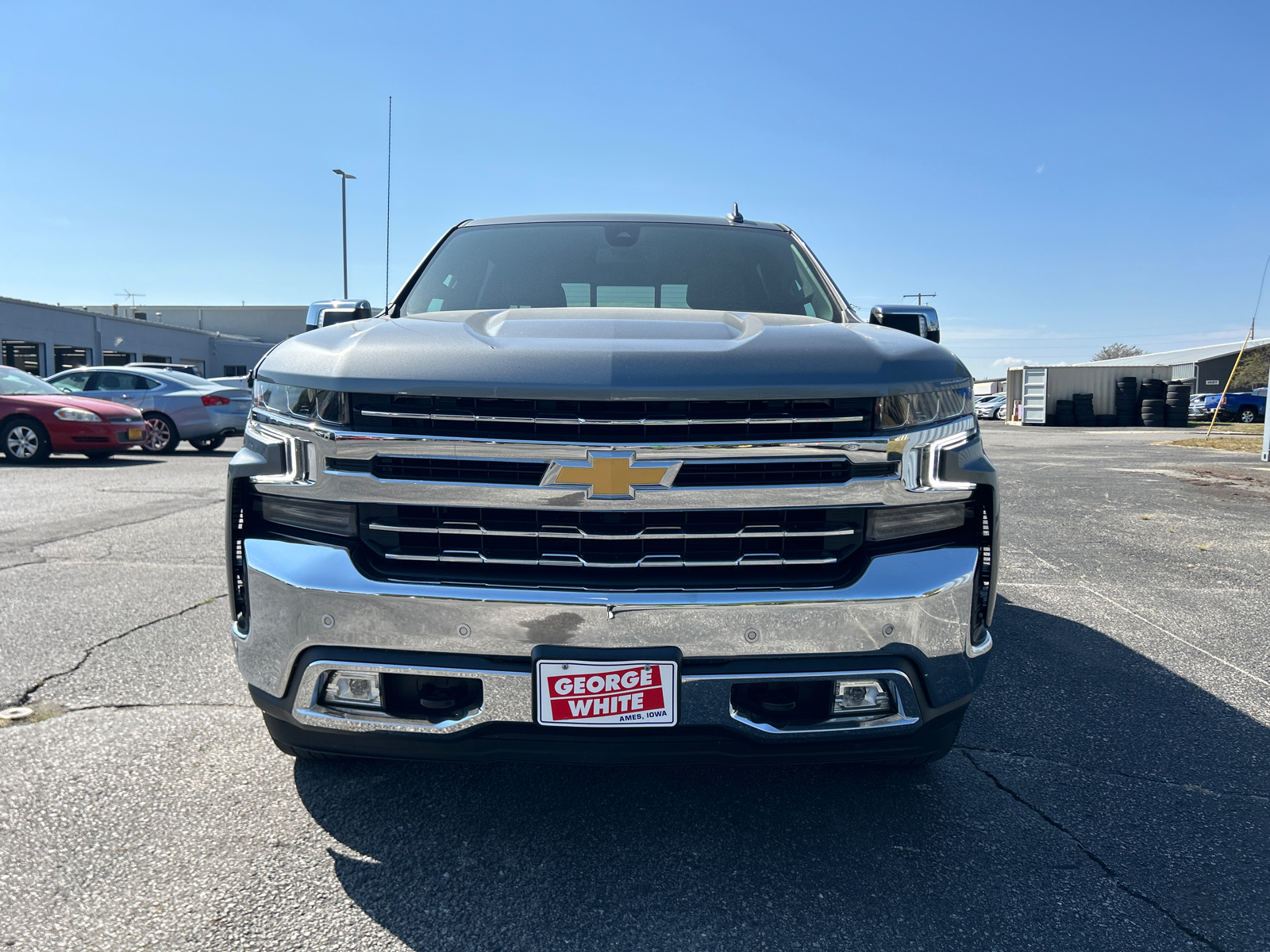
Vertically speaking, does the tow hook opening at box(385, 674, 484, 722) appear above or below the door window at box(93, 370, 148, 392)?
below

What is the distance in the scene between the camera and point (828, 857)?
2.25 metres

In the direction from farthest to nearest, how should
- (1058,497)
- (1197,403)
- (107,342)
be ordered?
1. (1197,403)
2. (107,342)
3. (1058,497)

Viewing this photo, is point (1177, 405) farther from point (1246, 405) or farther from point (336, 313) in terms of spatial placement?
point (336, 313)

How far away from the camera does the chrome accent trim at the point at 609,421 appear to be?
204 centimetres

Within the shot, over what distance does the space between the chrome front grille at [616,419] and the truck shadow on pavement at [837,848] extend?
2.99ft

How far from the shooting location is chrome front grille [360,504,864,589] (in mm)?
2078

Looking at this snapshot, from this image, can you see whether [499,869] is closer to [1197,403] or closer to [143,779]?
[143,779]

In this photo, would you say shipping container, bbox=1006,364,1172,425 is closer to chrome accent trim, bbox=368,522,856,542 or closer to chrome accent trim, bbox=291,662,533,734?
chrome accent trim, bbox=368,522,856,542

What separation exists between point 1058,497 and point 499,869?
927 centimetres

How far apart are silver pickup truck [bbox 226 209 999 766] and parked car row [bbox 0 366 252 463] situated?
10867 mm

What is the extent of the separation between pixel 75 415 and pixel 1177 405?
117 feet

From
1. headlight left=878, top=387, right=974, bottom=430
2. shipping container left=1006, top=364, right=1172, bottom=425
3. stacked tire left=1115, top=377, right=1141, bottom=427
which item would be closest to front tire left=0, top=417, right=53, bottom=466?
headlight left=878, top=387, right=974, bottom=430

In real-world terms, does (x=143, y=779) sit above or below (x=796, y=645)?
below

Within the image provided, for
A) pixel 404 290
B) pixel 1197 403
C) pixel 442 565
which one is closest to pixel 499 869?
pixel 442 565
